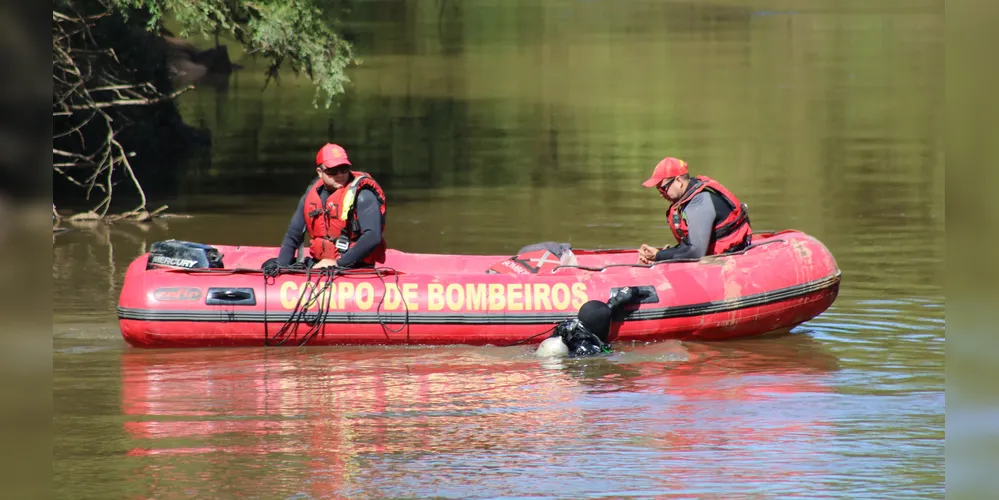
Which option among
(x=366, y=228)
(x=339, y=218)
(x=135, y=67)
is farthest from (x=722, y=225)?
(x=135, y=67)

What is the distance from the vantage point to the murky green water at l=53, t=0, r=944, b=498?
6523mm

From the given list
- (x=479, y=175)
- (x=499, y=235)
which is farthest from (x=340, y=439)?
(x=479, y=175)

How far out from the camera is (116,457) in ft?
22.0

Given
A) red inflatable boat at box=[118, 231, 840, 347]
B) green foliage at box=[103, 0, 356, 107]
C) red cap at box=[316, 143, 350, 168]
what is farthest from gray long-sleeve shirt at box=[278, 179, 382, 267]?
green foliage at box=[103, 0, 356, 107]

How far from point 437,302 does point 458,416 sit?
5.79 ft

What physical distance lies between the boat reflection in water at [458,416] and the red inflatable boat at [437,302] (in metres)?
0.14

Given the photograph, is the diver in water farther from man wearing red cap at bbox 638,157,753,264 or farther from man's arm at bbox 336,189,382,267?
man's arm at bbox 336,189,382,267

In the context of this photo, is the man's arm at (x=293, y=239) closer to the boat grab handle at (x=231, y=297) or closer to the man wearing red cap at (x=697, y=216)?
the boat grab handle at (x=231, y=297)

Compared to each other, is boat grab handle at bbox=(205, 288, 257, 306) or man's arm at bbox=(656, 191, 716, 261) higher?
man's arm at bbox=(656, 191, 716, 261)

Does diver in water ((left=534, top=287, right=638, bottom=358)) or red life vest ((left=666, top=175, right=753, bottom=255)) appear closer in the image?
diver in water ((left=534, top=287, right=638, bottom=358))

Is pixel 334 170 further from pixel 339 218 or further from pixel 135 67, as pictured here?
pixel 135 67
